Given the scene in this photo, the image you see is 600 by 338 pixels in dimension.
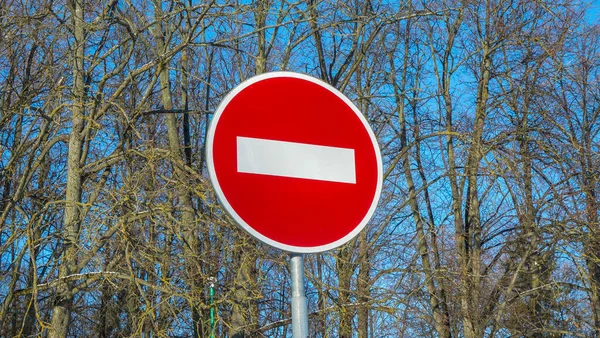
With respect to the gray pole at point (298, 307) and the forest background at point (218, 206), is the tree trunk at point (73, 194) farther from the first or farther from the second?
the gray pole at point (298, 307)

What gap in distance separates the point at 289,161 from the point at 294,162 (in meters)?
0.02

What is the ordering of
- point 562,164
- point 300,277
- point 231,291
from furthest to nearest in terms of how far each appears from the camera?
point 562,164
point 231,291
point 300,277

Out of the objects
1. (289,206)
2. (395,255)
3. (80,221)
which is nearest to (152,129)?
(395,255)

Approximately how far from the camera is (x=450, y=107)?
15125 mm

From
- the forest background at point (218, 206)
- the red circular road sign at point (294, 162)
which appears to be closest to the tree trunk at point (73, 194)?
the forest background at point (218, 206)

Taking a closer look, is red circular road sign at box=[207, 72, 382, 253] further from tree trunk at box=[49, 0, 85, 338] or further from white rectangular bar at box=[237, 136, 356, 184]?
tree trunk at box=[49, 0, 85, 338]

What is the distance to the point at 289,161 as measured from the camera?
2.46 metres

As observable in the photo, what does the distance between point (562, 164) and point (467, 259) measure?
2684mm

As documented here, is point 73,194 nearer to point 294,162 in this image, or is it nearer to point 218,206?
point 218,206

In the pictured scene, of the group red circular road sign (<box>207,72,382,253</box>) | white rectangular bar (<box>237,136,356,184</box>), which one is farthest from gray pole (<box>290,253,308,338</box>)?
white rectangular bar (<box>237,136,356,184</box>)

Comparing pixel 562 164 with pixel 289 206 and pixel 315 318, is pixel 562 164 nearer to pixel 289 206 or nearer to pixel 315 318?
pixel 315 318

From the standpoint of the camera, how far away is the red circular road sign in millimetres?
2381

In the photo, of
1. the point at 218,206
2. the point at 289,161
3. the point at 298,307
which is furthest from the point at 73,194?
the point at 298,307

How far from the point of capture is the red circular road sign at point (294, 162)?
2381 mm
